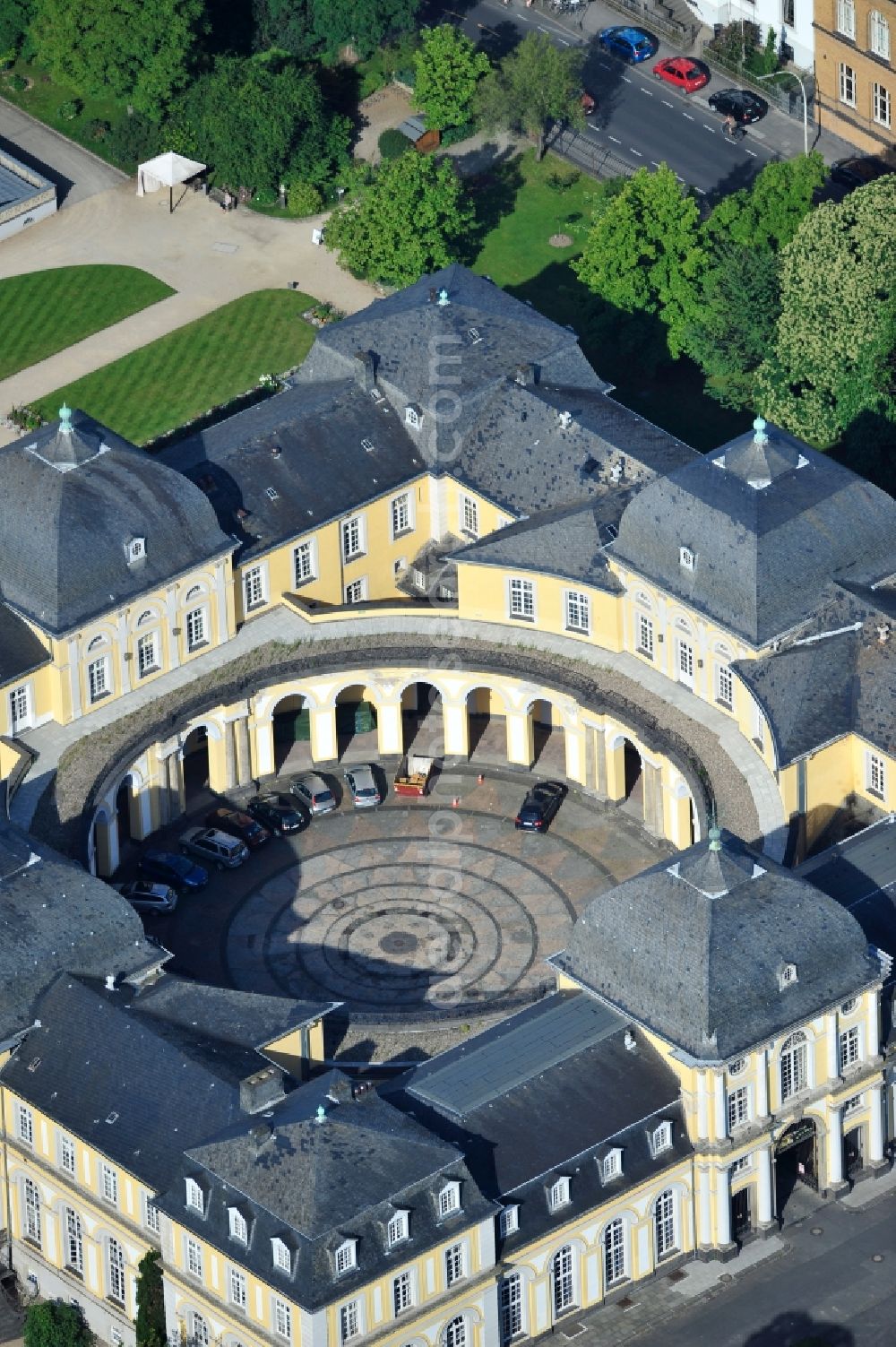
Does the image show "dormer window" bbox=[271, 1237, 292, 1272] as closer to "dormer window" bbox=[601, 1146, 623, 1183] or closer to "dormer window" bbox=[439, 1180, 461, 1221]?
"dormer window" bbox=[439, 1180, 461, 1221]

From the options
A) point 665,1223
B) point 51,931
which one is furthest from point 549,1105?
point 51,931

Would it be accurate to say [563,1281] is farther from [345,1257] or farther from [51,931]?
[51,931]

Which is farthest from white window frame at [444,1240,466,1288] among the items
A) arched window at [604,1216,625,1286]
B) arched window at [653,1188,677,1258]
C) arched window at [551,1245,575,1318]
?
arched window at [653,1188,677,1258]

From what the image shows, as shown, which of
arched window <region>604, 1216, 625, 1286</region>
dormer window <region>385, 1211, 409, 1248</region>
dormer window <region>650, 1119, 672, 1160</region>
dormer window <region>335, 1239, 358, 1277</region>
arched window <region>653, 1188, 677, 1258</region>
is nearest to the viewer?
dormer window <region>335, 1239, 358, 1277</region>

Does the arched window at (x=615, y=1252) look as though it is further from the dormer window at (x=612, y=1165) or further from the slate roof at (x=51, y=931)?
the slate roof at (x=51, y=931)

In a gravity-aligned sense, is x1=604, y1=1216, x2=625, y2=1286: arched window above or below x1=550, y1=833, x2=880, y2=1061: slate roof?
below

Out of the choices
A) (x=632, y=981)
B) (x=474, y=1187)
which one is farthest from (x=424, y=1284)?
(x=632, y=981)

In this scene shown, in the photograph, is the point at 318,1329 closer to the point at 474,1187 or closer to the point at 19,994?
the point at 474,1187

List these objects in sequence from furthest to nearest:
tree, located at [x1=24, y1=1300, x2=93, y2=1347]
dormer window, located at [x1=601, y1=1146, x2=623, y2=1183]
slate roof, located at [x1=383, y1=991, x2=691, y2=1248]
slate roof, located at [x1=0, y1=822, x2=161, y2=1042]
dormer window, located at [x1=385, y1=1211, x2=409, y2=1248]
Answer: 1. slate roof, located at [x1=0, y1=822, x2=161, y2=1042]
2. tree, located at [x1=24, y1=1300, x2=93, y2=1347]
3. dormer window, located at [x1=601, y1=1146, x2=623, y2=1183]
4. slate roof, located at [x1=383, y1=991, x2=691, y2=1248]
5. dormer window, located at [x1=385, y1=1211, x2=409, y2=1248]
